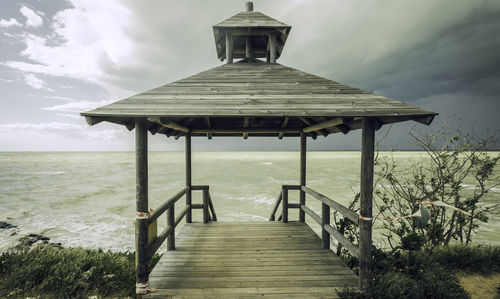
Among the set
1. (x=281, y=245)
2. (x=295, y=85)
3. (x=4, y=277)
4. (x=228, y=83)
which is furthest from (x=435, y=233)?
(x=4, y=277)

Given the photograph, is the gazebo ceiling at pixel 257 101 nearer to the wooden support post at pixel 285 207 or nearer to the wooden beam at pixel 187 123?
the wooden beam at pixel 187 123

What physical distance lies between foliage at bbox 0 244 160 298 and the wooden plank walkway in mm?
990

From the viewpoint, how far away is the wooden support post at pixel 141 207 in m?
3.28

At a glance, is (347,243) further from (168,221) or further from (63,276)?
(63,276)

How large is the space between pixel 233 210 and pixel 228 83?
12.1m

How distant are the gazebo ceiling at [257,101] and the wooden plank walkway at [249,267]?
283 cm

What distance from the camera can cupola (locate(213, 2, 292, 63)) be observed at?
17.4ft

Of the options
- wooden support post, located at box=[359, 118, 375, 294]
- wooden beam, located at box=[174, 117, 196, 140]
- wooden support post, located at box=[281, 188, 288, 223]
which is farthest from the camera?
wooden support post, located at box=[281, 188, 288, 223]

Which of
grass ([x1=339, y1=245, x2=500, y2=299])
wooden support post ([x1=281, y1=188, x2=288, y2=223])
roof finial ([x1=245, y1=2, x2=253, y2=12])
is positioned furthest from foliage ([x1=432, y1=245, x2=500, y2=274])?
roof finial ([x1=245, y1=2, x2=253, y2=12])

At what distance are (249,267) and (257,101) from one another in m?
3.21

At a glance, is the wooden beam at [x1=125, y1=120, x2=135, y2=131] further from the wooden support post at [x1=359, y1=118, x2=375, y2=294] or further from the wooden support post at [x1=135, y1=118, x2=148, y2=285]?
the wooden support post at [x1=359, y1=118, x2=375, y2=294]

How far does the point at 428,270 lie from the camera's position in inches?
170

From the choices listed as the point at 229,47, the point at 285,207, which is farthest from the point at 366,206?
the point at 229,47

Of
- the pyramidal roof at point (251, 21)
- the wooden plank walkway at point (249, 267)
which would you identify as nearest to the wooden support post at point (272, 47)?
the pyramidal roof at point (251, 21)
